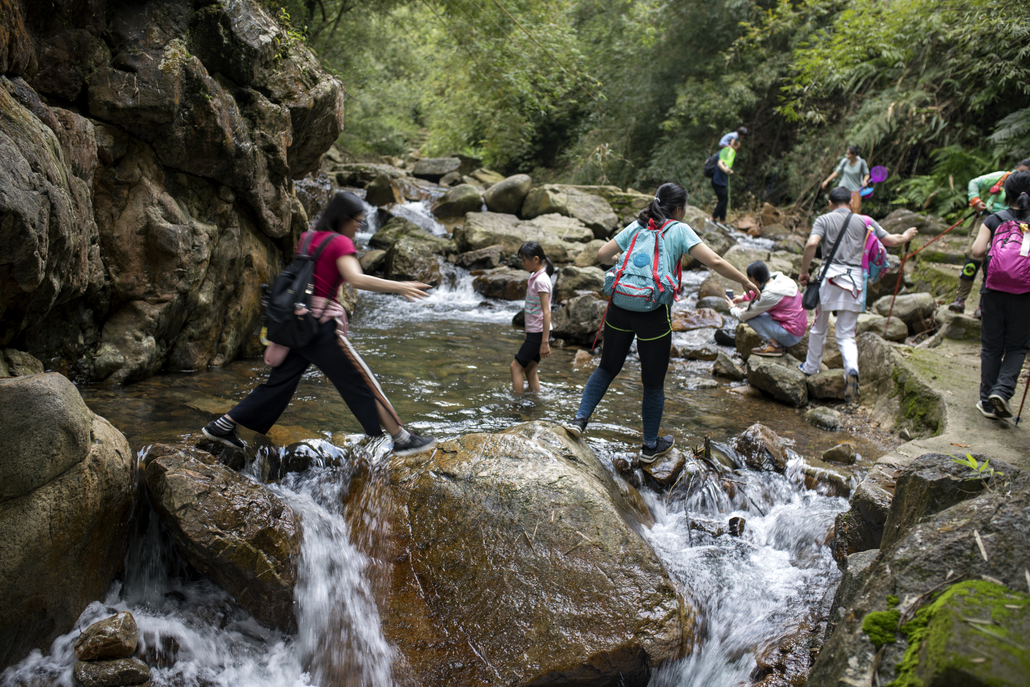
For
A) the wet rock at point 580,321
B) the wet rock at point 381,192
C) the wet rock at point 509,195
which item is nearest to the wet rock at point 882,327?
the wet rock at point 580,321

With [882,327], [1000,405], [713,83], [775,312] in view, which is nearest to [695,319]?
[882,327]

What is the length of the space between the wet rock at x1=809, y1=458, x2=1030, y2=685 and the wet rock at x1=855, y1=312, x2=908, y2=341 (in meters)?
7.21

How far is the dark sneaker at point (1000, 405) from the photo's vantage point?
5223 mm

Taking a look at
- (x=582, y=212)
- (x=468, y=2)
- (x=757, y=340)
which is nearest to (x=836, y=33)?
(x=582, y=212)

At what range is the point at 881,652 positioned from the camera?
1.94 meters

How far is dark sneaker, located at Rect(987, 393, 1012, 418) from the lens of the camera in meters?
5.22

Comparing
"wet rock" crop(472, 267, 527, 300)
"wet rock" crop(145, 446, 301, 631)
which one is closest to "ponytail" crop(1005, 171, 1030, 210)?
"wet rock" crop(145, 446, 301, 631)

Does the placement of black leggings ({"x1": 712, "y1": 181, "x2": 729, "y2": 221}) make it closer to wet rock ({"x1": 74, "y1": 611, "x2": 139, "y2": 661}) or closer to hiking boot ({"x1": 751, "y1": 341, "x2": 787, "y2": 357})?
hiking boot ({"x1": 751, "y1": 341, "x2": 787, "y2": 357})

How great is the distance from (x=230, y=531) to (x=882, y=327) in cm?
890

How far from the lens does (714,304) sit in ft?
37.9

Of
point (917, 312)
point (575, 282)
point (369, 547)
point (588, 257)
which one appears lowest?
point (369, 547)

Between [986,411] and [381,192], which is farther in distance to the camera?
[381,192]

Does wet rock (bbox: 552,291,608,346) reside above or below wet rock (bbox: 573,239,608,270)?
below

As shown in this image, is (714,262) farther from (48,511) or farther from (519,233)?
(519,233)
